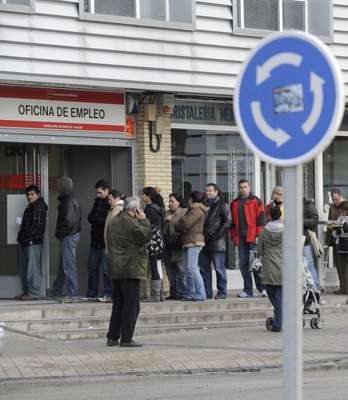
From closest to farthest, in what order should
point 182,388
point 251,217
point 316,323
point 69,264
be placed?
point 182,388 < point 316,323 < point 69,264 < point 251,217

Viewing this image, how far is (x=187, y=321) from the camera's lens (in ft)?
44.5

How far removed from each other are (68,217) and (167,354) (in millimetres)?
3802

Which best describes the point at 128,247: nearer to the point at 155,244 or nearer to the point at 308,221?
the point at 155,244

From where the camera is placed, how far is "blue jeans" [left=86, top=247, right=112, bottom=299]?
47.2 feet

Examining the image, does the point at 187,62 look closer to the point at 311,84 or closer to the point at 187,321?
the point at 187,321

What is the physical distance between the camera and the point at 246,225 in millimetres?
15195

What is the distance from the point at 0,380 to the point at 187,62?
689 centimetres

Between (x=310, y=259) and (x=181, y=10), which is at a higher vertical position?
(x=181, y=10)

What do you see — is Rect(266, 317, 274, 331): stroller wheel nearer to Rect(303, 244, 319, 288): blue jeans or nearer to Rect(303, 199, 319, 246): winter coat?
Rect(303, 244, 319, 288): blue jeans

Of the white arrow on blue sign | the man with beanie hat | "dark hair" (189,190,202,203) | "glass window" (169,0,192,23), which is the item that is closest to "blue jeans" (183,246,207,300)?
"dark hair" (189,190,202,203)

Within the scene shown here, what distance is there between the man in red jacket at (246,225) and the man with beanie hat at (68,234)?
273 cm

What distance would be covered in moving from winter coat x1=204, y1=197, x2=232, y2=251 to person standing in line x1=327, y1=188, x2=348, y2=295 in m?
2.46

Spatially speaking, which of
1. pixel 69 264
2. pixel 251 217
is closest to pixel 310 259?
pixel 251 217

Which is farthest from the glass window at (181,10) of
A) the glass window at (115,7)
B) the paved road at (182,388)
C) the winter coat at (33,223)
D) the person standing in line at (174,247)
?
the paved road at (182,388)
